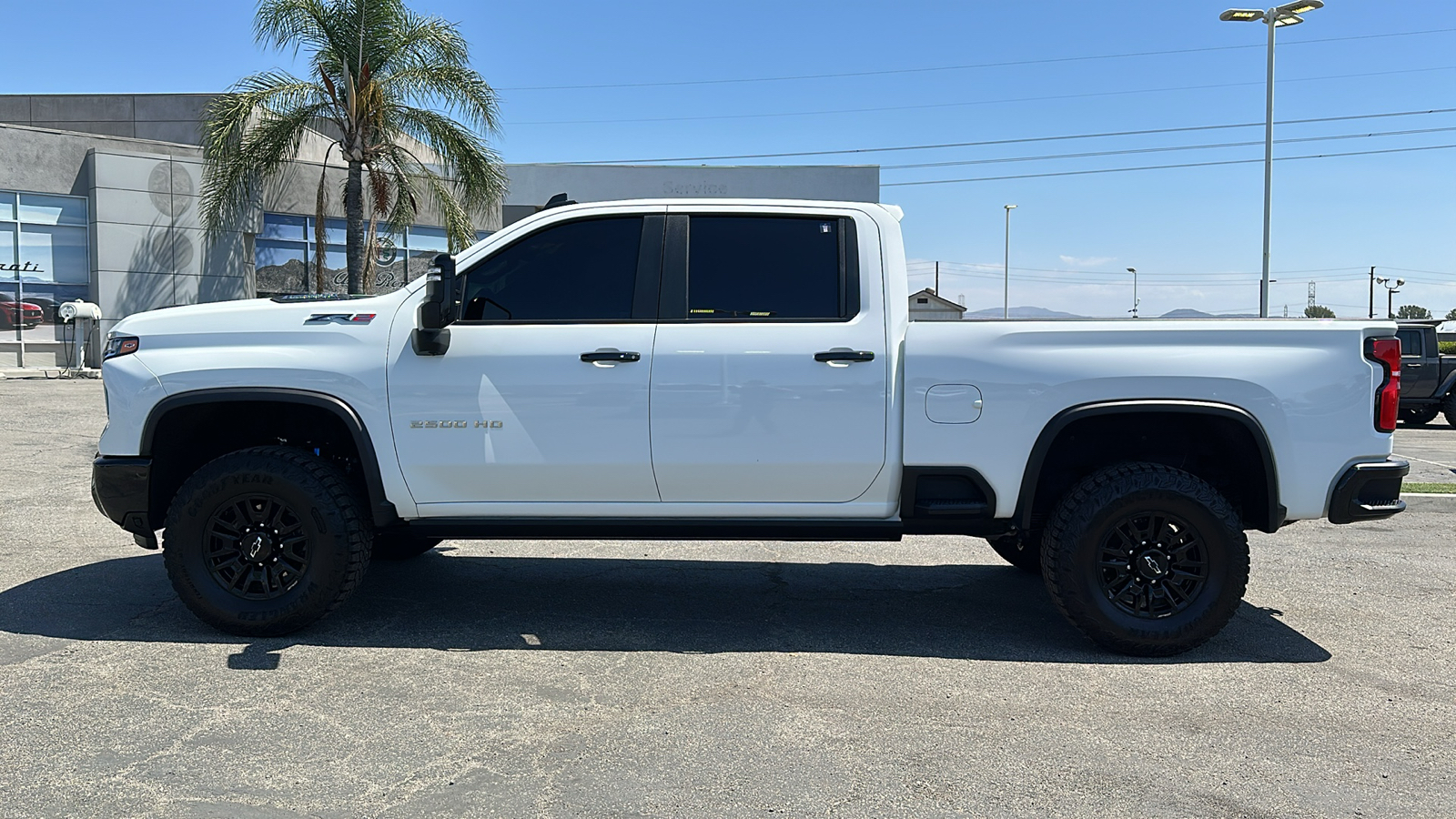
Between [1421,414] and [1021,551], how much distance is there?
53.0 feet

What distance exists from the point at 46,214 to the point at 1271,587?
29.0 metres

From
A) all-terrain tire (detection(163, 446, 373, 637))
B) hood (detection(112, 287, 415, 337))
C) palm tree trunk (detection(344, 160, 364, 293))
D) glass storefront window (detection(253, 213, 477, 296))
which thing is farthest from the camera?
A: glass storefront window (detection(253, 213, 477, 296))

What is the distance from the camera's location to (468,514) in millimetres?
5129

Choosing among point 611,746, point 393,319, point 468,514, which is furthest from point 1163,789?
point 393,319

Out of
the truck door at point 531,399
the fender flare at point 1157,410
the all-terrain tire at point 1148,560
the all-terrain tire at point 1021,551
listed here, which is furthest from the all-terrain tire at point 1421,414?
the truck door at point 531,399

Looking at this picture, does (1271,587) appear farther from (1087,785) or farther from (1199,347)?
(1087,785)

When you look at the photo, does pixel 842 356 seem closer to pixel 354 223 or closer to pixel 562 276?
pixel 562 276

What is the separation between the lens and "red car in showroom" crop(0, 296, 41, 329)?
26844 mm

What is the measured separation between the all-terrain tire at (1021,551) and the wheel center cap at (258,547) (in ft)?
12.5

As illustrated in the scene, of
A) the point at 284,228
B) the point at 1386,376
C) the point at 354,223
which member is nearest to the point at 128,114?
the point at 284,228

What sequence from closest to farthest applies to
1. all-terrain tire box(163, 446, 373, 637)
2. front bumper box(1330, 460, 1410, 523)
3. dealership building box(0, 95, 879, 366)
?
front bumper box(1330, 460, 1410, 523)
all-terrain tire box(163, 446, 373, 637)
dealership building box(0, 95, 879, 366)

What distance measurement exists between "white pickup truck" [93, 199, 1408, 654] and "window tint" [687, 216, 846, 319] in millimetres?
11

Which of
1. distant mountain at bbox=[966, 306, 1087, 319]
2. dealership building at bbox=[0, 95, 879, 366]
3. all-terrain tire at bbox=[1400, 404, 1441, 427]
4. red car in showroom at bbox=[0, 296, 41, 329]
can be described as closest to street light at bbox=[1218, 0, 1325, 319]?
all-terrain tire at bbox=[1400, 404, 1441, 427]

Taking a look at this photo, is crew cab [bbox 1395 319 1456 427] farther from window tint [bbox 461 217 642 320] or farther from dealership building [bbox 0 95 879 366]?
dealership building [bbox 0 95 879 366]
